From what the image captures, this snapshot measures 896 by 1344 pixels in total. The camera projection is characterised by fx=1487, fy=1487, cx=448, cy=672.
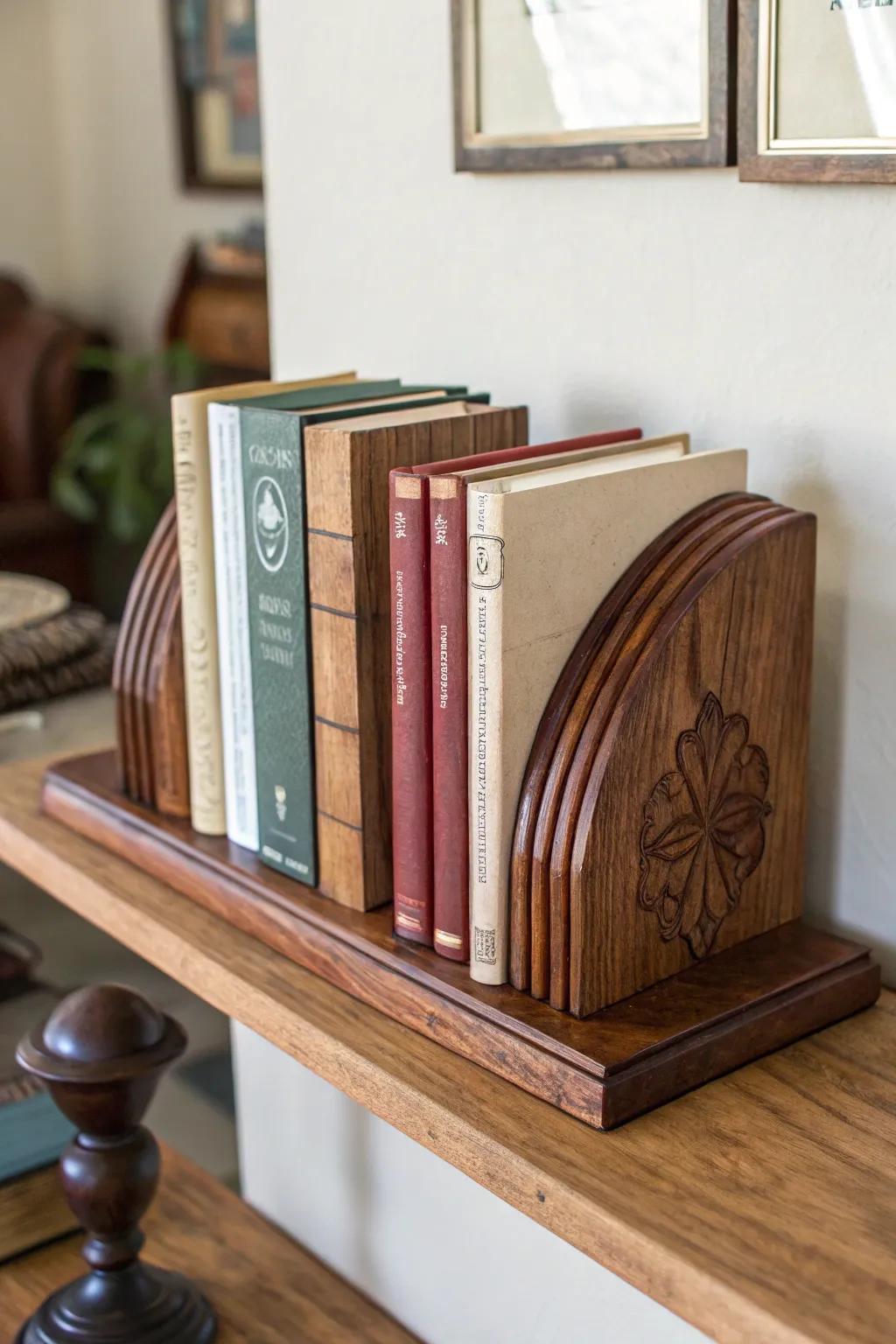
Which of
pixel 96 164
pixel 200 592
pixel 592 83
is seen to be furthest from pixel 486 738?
pixel 96 164

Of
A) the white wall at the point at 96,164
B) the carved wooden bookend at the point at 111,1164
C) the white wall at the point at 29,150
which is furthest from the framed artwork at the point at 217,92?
the carved wooden bookend at the point at 111,1164

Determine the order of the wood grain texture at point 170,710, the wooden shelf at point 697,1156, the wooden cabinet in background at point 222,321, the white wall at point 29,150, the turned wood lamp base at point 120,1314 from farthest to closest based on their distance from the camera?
the white wall at point 29,150, the wooden cabinet in background at point 222,321, the turned wood lamp base at point 120,1314, the wood grain texture at point 170,710, the wooden shelf at point 697,1156

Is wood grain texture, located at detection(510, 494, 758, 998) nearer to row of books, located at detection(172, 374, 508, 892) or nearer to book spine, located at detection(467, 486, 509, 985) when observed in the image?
book spine, located at detection(467, 486, 509, 985)

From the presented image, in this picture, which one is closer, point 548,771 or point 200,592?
point 548,771

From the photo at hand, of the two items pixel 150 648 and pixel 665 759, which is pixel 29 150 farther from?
pixel 665 759

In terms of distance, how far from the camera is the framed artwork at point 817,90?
62 cm

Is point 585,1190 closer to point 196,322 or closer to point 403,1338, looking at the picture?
point 403,1338

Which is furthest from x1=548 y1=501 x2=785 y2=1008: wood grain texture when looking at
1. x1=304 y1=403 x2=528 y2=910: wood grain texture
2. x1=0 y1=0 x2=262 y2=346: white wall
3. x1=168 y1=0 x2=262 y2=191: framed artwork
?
x1=0 y1=0 x2=262 y2=346: white wall

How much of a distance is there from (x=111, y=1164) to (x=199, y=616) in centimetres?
36

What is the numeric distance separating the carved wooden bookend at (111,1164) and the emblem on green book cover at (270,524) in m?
0.32

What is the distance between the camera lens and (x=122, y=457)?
120 inches

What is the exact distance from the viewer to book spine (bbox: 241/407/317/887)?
2.34ft

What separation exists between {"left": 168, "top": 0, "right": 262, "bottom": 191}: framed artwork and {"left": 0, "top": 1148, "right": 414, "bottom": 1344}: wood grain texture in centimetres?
245

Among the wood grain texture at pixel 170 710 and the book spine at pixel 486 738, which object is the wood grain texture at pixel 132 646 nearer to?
the wood grain texture at pixel 170 710
